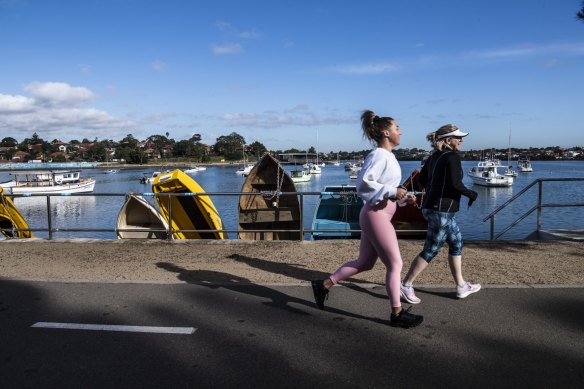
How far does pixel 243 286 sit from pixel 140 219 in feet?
24.4

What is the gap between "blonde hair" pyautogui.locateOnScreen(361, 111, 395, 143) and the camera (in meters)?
4.16

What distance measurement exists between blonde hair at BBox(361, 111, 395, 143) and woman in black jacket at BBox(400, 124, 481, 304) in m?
0.80

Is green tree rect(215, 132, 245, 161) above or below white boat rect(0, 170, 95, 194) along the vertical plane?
above

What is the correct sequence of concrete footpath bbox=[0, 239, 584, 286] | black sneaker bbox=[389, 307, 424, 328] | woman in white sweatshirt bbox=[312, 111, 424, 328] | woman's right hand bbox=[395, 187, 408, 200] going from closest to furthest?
woman's right hand bbox=[395, 187, 408, 200]
woman in white sweatshirt bbox=[312, 111, 424, 328]
black sneaker bbox=[389, 307, 424, 328]
concrete footpath bbox=[0, 239, 584, 286]

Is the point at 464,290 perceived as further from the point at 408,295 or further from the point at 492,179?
the point at 492,179

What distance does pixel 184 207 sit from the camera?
12.3 m

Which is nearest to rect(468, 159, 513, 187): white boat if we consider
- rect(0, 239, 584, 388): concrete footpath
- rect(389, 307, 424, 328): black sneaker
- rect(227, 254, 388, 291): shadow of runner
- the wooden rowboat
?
the wooden rowboat

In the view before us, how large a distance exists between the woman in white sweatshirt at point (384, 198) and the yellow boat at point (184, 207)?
807cm

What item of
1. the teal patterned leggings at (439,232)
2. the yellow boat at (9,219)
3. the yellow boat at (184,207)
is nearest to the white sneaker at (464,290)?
the teal patterned leggings at (439,232)

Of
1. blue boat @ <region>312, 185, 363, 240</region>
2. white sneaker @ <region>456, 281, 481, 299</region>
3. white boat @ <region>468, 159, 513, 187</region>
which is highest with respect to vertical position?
white sneaker @ <region>456, 281, 481, 299</region>

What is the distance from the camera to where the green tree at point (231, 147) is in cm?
19025

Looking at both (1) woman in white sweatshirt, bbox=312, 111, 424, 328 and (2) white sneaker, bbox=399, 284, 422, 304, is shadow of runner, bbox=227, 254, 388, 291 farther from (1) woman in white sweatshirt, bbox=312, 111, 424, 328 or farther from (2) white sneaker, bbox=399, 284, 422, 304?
(1) woman in white sweatshirt, bbox=312, 111, 424, 328

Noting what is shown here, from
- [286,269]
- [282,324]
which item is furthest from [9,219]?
[282,324]

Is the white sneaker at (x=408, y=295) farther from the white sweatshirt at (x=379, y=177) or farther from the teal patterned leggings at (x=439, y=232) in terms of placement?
the white sweatshirt at (x=379, y=177)
